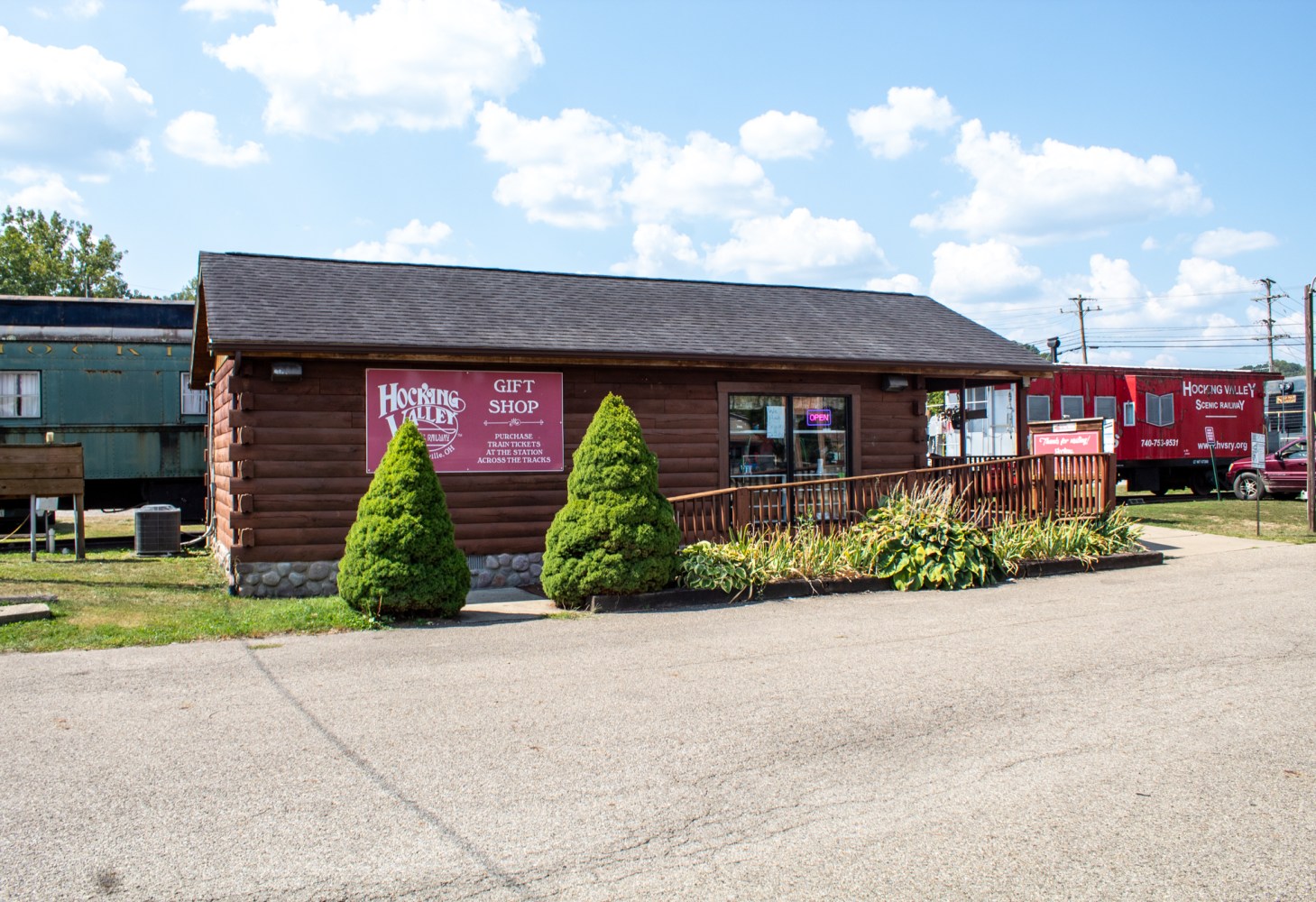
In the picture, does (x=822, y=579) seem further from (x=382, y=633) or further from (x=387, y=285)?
(x=387, y=285)

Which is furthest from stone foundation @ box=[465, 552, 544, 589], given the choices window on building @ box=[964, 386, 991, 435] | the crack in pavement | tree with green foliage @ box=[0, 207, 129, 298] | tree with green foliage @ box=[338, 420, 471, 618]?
tree with green foliage @ box=[0, 207, 129, 298]

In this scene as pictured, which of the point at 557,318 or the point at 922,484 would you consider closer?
the point at 557,318

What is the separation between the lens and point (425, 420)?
12.0m

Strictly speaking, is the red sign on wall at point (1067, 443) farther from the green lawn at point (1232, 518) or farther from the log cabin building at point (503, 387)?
the green lawn at point (1232, 518)

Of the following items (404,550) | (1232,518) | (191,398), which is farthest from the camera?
(1232,518)

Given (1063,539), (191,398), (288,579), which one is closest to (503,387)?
(288,579)

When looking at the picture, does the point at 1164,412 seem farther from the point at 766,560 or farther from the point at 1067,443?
the point at 766,560

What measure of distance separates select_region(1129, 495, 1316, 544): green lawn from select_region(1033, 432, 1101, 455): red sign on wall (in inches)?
66.9

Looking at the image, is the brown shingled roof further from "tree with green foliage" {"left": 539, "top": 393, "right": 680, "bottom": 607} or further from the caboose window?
the caboose window

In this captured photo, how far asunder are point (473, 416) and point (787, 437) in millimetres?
4217

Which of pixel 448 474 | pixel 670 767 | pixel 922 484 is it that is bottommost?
pixel 670 767

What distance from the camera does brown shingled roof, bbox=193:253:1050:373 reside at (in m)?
11.7

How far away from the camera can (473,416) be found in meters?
12.2

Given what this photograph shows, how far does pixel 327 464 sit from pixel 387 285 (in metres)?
3.14
